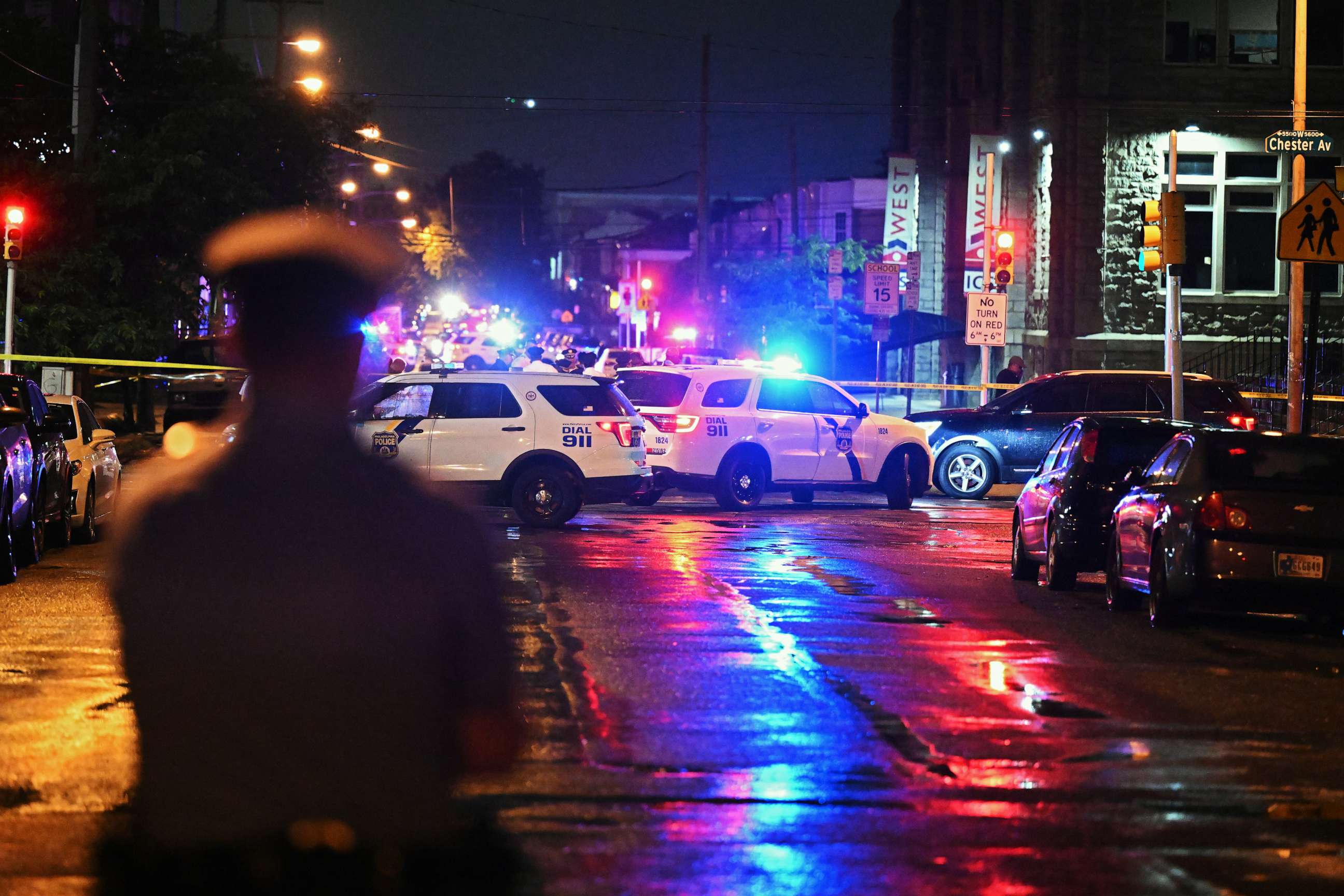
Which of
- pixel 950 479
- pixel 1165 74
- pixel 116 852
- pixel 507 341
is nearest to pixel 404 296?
pixel 507 341

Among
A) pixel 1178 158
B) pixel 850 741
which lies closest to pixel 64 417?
pixel 850 741

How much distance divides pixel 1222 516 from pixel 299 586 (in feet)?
33.0

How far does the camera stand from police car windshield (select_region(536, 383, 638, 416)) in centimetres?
1975

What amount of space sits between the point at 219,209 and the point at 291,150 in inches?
130

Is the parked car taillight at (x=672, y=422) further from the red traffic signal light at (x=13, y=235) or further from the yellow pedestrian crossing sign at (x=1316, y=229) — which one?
the red traffic signal light at (x=13, y=235)

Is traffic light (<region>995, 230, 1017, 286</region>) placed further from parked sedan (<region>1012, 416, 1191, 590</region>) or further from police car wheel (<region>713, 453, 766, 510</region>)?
parked sedan (<region>1012, 416, 1191, 590</region>)

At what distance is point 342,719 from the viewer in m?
3.31

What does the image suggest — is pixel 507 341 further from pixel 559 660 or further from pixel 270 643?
pixel 270 643

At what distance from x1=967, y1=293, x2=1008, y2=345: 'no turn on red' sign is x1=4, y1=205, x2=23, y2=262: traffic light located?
1553 cm

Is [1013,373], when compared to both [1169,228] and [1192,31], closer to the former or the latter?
[1169,228]

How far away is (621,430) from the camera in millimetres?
19781

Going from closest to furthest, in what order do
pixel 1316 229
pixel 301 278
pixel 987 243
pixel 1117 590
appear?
pixel 301 278 < pixel 1117 590 < pixel 1316 229 < pixel 987 243

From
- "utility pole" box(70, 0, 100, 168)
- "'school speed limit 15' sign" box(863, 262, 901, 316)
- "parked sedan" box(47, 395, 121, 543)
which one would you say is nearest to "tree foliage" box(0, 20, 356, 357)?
"utility pole" box(70, 0, 100, 168)

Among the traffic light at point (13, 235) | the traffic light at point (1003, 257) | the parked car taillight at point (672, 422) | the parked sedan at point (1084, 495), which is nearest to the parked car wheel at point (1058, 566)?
the parked sedan at point (1084, 495)
